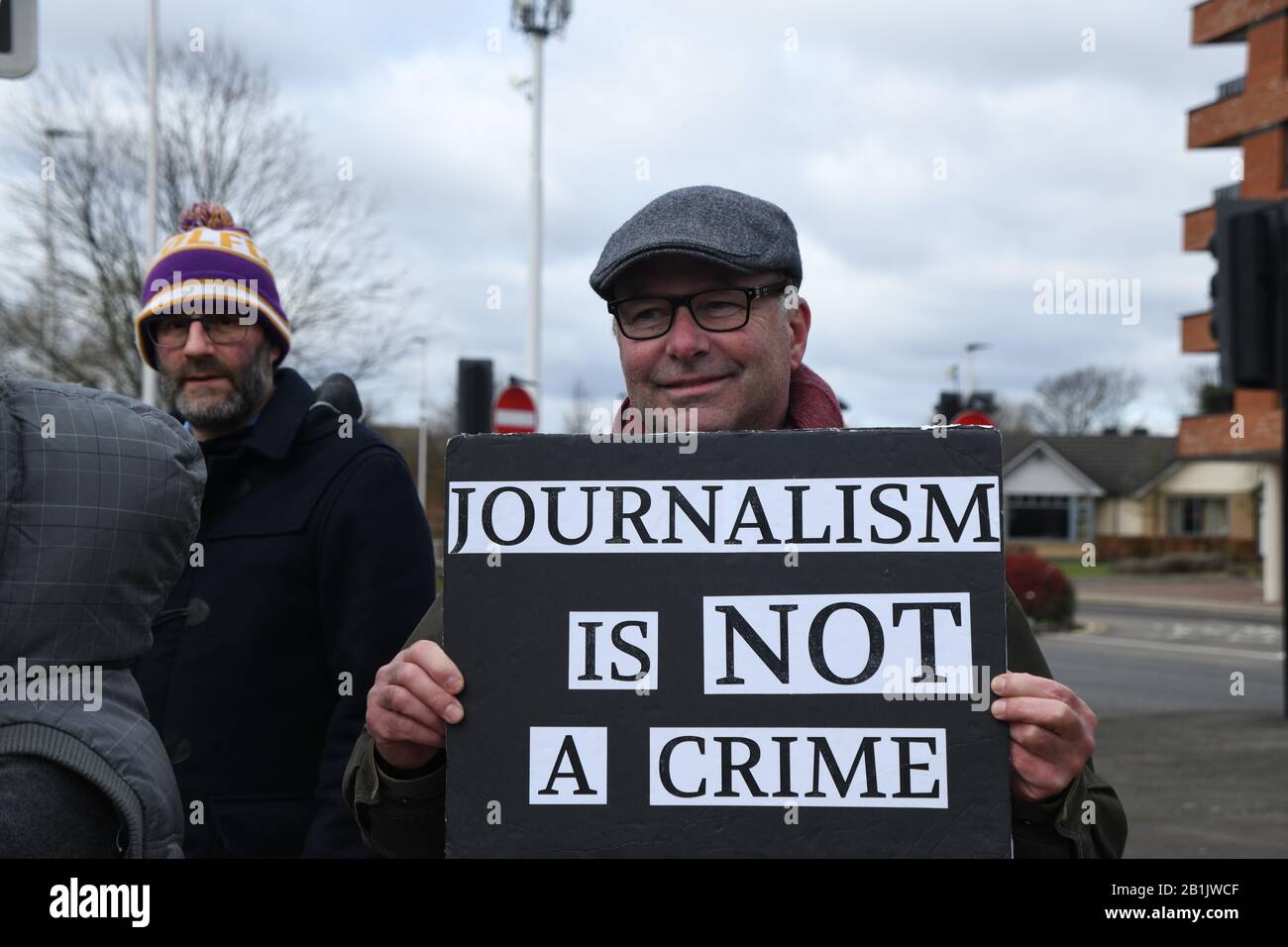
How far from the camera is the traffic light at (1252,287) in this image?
504 cm

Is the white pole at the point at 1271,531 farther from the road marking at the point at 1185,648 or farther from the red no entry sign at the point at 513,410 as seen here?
the red no entry sign at the point at 513,410

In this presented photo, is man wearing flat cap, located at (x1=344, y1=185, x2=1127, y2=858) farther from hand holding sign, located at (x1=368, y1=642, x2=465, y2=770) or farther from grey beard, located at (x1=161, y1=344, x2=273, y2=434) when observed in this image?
grey beard, located at (x1=161, y1=344, x2=273, y2=434)

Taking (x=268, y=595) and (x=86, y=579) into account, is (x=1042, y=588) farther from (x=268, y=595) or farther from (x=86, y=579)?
(x=86, y=579)

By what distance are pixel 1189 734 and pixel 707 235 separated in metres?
11.5

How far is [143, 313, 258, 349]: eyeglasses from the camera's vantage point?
125 inches

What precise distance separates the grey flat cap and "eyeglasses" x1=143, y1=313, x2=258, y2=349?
3.99ft

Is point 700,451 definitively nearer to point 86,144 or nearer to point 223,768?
point 223,768

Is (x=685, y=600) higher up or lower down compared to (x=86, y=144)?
lower down

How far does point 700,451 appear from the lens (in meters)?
1.97

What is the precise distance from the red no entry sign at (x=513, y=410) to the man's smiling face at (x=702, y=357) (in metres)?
8.30

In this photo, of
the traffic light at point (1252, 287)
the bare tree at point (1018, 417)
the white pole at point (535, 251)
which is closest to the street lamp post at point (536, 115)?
the white pole at point (535, 251)

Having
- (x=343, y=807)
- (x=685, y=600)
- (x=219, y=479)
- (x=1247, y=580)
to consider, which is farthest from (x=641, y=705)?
(x=1247, y=580)

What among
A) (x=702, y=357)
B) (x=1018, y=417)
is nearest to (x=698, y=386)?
(x=702, y=357)

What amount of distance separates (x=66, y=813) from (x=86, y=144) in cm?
2227
